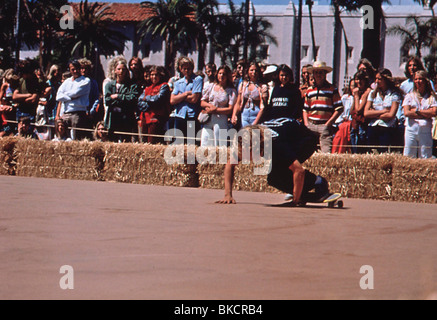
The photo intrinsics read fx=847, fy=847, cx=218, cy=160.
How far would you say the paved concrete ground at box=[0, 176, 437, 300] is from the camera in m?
4.64

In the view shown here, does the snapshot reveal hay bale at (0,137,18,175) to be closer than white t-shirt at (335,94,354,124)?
No

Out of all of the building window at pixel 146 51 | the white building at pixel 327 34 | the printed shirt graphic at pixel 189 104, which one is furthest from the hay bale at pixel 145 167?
the building window at pixel 146 51

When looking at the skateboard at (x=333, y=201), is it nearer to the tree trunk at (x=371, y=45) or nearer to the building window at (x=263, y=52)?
the tree trunk at (x=371, y=45)

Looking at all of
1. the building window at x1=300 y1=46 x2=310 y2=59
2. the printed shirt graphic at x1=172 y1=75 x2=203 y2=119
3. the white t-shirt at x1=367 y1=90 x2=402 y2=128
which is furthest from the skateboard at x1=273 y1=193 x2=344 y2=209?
the building window at x1=300 y1=46 x2=310 y2=59

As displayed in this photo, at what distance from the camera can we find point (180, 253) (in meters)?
5.78

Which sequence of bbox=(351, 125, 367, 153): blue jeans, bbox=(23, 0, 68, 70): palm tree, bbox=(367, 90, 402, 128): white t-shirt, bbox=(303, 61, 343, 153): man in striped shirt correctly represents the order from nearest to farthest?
bbox=(303, 61, 343, 153): man in striped shirt < bbox=(367, 90, 402, 128): white t-shirt < bbox=(351, 125, 367, 153): blue jeans < bbox=(23, 0, 68, 70): palm tree

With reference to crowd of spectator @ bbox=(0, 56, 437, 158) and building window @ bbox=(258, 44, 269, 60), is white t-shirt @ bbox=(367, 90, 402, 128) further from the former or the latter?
building window @ bbox=(258, 44, 269, 60)

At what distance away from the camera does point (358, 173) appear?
471 inches

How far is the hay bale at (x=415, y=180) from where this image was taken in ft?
37.5

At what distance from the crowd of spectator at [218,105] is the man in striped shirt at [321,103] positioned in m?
0.01

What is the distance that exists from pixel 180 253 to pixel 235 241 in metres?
0.77

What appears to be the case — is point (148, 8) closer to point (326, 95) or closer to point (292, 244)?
point (326, 95)

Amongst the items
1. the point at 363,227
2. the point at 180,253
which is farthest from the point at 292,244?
the point at 363,227

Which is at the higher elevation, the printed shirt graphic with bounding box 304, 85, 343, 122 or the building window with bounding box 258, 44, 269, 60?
the building window with bounding box 258, 44, 269, 60
